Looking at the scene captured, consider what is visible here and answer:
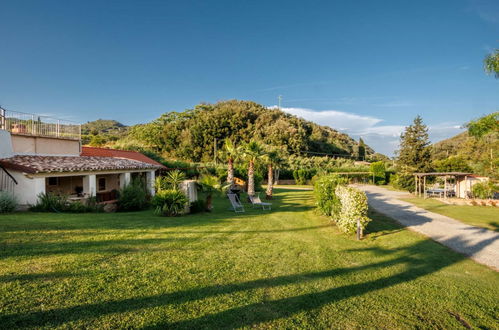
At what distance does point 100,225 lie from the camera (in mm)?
7504

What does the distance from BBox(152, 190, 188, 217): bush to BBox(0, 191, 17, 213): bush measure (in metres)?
5.35

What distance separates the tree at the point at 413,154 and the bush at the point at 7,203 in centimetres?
3051

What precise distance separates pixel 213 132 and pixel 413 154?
3491 cm

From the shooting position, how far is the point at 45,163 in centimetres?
1280

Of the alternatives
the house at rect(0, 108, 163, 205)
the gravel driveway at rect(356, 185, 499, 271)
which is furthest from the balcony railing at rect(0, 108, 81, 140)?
the gravel driveway at rect(356, 185, 499, 271)

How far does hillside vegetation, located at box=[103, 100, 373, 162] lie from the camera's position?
5203 centimetres

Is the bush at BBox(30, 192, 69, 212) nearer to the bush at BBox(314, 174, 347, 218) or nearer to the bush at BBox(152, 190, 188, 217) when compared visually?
the bush at BBox(152, 190, 188, 217)

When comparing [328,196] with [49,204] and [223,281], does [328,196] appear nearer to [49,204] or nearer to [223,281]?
[223,281]

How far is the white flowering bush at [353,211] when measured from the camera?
802 cm

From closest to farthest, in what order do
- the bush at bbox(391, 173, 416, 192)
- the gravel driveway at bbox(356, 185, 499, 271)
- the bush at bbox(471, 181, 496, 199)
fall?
the gravel driveway at bbox(356, 185, 499, 271), the bush at bbox(471, 181, 496, 199), the bush at bbox(391, 173, 416, 192)

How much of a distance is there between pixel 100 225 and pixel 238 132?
49.4m

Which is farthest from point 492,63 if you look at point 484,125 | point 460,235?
point 460,235

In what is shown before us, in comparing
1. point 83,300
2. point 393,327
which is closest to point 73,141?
point 83,300

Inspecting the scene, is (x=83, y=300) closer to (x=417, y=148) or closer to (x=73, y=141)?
(x=73, y=141)
